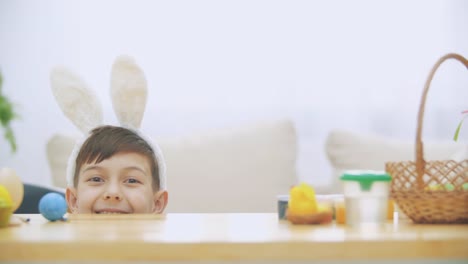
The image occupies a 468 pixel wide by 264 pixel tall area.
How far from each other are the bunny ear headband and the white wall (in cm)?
124

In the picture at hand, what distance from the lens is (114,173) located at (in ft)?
4.79

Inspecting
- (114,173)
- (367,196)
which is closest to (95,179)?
(114,173)

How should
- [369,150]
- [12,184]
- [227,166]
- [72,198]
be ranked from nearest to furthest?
[12,184]
[72,198]
[227,166]
[369,150]

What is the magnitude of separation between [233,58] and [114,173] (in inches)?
55.3

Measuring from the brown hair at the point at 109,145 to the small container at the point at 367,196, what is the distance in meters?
0.65

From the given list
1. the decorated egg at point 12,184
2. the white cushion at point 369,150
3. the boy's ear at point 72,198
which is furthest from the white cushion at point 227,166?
the decorated egg at point 12,184

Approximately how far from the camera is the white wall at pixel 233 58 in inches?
109

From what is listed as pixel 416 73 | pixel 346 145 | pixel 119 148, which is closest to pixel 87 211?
pixel 119 148

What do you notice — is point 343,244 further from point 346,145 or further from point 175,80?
point 175,80

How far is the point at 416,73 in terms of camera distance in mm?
2805

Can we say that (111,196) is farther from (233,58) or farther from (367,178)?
(233,58)

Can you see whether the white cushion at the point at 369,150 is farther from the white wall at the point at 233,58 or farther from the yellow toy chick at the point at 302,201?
the yellow toy chick at the point at 302,201

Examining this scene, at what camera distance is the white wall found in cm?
277

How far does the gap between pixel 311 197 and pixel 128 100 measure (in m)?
0.58
